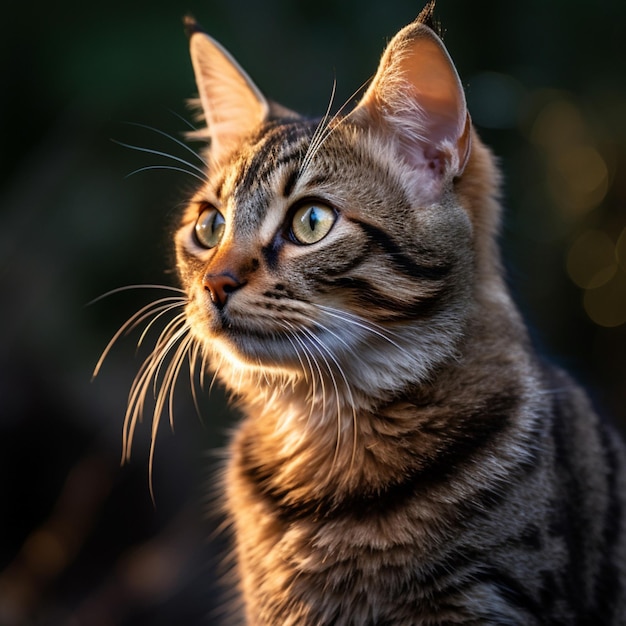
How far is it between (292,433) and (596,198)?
2.74 meters

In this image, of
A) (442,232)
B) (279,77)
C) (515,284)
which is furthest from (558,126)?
(442,232)

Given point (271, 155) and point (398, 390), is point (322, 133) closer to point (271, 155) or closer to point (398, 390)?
point (271, 155)

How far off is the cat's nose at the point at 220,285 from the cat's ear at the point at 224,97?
57 centimetres

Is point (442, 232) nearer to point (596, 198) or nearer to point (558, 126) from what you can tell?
point (558, 126)

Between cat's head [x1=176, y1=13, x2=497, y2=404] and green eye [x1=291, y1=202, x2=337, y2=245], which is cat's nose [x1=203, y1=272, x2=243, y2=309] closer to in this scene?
cat's head [x1=176, y1=13, x2=497, y2=404]

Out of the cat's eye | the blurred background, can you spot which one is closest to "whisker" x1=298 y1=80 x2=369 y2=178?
the cat's eye

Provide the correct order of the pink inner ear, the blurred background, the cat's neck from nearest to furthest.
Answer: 1. the pink inner ear
2. the cat's neck
3. the blurred background

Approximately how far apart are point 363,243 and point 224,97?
28.2 inches

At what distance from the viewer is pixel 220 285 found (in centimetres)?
138

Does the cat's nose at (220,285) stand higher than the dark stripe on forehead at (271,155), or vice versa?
the dark stripe on forehead at (271,155)

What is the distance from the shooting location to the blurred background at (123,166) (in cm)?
286

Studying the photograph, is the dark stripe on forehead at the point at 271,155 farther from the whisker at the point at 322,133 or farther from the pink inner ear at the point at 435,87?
the pink inner ear at the point at 435,87

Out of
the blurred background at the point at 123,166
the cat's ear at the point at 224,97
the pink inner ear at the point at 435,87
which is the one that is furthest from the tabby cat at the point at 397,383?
the blurred background at the point at 123,166

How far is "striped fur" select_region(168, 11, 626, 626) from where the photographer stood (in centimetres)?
137
